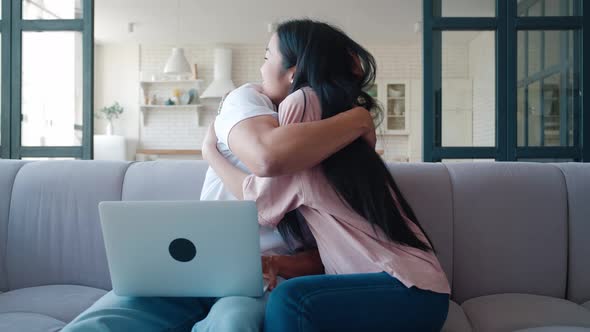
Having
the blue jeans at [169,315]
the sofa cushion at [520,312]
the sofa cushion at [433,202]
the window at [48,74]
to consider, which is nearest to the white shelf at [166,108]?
the window at [48,74]

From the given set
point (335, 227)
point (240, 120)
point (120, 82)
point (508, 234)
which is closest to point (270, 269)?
point (335, 227)

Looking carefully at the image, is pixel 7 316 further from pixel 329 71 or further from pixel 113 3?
pixel 113 3

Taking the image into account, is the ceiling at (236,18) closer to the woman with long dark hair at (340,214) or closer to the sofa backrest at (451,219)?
the sofa backrest at (451,219)

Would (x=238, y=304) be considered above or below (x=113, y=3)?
below

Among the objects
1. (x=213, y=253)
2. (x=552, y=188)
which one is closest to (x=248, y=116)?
(x=213, y=253)

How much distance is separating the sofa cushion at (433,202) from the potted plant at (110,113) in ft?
26.2

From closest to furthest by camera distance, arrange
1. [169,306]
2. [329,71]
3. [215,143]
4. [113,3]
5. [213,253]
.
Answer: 1. [213,253]
2. [169,306]
3. [329,71]
4. [215,143]
5. [113,3]

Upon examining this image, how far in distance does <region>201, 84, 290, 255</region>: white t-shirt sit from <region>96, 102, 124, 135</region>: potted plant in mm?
8077

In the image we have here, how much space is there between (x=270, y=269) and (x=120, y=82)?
8763 mm

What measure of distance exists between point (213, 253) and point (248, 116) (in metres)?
0.35

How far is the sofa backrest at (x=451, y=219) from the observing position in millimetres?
1937

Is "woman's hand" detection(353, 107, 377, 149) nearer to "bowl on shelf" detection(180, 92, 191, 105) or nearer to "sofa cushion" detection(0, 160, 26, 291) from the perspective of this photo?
"sofa cushion" detection(0, 160, 26, 291)

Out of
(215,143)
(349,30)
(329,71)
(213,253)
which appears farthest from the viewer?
(349,30)

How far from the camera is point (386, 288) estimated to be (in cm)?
120
